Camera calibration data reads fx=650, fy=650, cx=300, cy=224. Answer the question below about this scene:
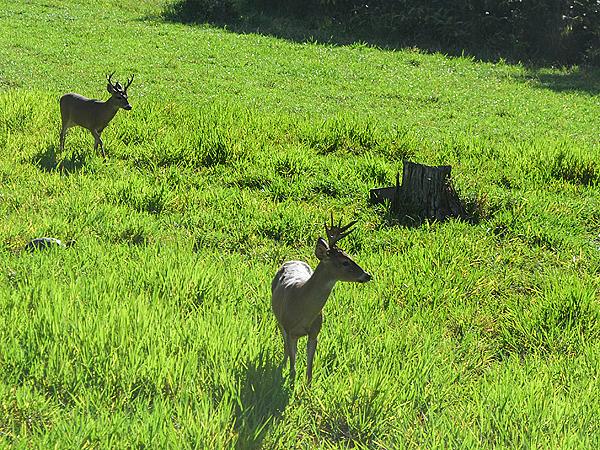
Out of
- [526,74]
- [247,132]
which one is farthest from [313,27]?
[247,132]

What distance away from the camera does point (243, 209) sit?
7434mm

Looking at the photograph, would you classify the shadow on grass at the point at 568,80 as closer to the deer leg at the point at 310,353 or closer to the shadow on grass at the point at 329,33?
the shadow on grass at the point at 329,33

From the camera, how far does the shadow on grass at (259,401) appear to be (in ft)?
10.6

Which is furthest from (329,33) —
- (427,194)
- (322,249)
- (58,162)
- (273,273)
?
(322,249)

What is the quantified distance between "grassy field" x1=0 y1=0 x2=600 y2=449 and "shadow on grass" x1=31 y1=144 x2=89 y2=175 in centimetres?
4

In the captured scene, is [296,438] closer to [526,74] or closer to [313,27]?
[526,74]

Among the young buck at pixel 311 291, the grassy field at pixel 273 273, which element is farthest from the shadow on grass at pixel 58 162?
the young buck at pixel 311 291

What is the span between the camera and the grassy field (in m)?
3.49

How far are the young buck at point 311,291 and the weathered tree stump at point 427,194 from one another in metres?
3.92

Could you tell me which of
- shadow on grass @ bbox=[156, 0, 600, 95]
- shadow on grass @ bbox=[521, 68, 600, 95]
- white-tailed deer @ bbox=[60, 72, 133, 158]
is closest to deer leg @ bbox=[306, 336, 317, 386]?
white-tailed deer @ bbox=[60, 72, 133, 158]

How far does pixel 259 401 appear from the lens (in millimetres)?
3514

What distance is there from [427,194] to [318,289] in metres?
4.37

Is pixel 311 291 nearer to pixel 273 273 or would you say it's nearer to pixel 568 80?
pixel 273 273

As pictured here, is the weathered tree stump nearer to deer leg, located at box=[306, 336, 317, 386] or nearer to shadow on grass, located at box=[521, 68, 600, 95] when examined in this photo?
deer leg, located at box=[306, 336, 317, 386]
